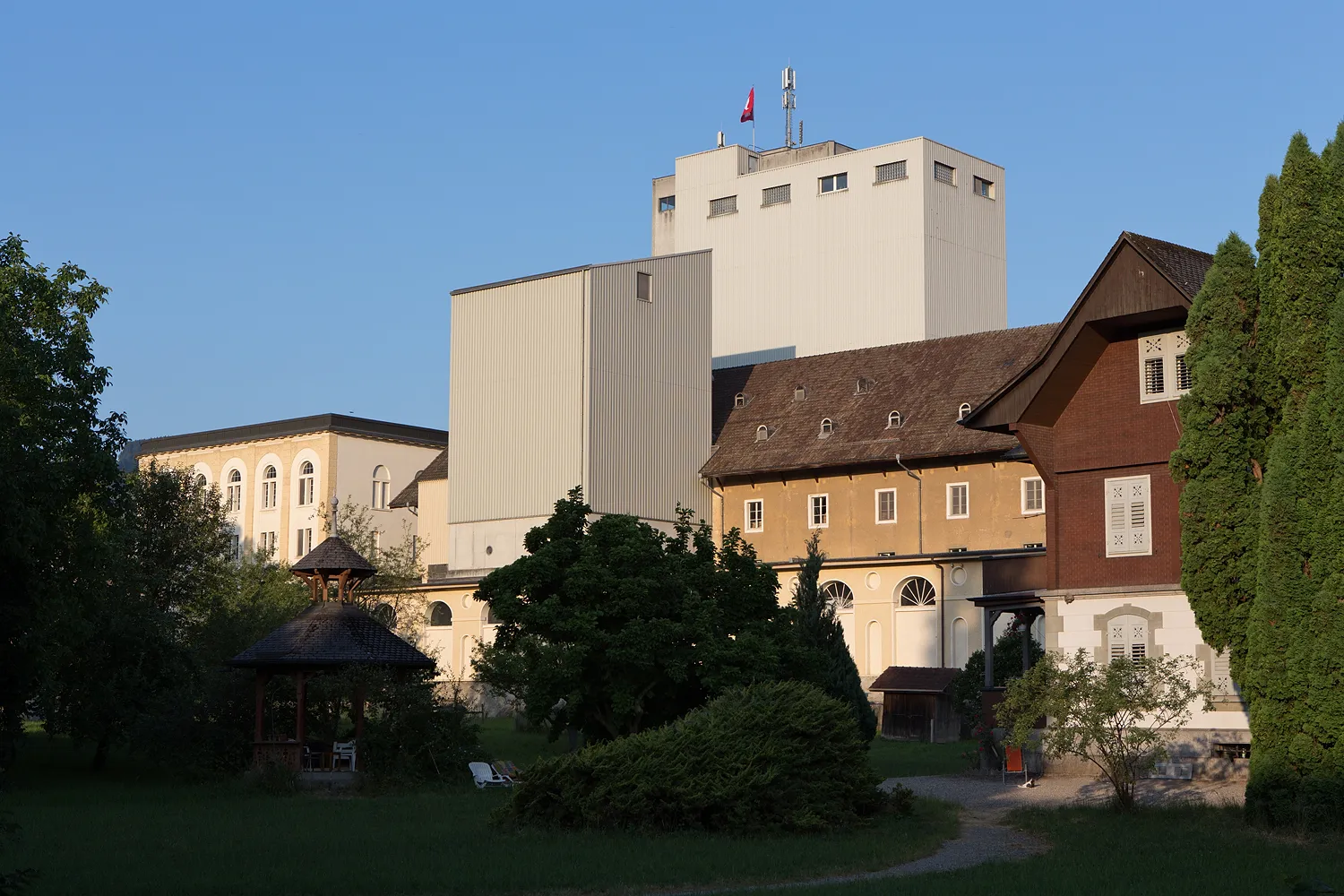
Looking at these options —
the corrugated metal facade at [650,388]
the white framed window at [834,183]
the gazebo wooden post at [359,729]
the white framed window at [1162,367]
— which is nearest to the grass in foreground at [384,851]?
the gazebo wooden post at [359,729]

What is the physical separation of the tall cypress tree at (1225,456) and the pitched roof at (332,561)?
18497 mm

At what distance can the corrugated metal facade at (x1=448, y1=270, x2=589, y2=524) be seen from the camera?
195 feet

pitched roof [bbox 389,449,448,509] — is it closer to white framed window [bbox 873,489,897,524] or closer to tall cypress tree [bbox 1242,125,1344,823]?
white framed window [bbox 873,489,897,524]

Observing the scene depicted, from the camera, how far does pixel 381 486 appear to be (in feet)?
263

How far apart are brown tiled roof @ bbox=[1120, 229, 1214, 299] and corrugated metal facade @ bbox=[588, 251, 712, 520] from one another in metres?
30.3

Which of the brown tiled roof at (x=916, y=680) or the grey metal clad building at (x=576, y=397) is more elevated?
the grey metal clad building at (x=576, y=397)

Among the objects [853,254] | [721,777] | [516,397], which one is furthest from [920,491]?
[721,777]

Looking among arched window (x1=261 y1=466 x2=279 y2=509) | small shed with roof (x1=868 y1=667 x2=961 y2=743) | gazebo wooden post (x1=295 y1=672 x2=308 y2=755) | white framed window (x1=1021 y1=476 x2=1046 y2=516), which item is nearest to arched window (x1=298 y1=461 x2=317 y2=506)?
arched window (x1=261 y1=466 x2=279 y2=509)

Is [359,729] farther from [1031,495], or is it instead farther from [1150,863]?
[1031,495]

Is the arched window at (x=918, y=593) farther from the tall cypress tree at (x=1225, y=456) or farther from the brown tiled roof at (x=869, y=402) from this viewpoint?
the tall cypress tree at (x=1225, y=456)

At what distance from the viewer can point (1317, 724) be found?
2219cm

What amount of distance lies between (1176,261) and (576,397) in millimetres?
30974

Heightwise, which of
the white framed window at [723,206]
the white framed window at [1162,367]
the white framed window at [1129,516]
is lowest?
the white framed window at [1129,516]

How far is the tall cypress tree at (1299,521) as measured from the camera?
2222 centimetres
